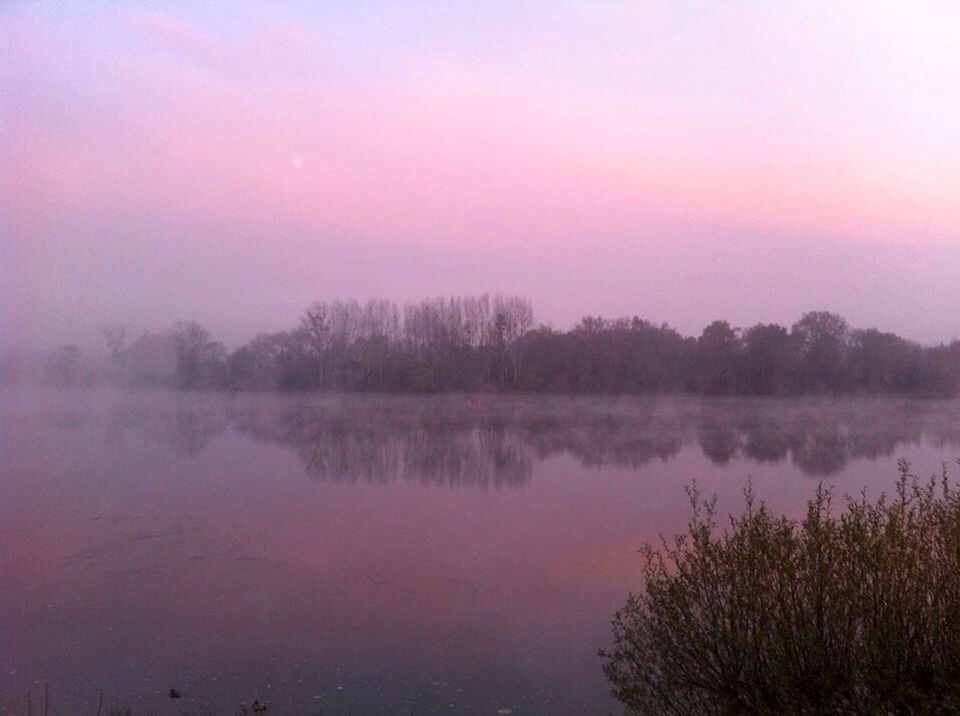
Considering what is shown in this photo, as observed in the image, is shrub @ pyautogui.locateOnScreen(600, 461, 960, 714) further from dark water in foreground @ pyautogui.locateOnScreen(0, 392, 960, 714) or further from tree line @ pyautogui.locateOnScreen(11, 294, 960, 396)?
tree line @ pyautogui.locateOnScreen(11, 294, 960, 396)

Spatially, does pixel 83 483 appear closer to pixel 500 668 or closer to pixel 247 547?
pixel 247 547

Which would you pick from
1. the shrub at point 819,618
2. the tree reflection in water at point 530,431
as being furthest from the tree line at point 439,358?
the shrub at point 819,618

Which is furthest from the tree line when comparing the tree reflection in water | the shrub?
the shrub

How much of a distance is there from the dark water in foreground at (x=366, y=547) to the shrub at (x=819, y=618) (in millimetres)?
2570

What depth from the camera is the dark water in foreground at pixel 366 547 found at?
6984mm

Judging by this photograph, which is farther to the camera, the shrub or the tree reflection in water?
the tree reflection in water

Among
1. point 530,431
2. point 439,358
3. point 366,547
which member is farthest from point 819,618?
point 439,358

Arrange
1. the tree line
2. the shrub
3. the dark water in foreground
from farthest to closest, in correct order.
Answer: the tree line, the dark water in foreground, the shrub

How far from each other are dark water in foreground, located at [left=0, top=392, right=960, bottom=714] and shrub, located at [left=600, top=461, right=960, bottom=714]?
8.43ft

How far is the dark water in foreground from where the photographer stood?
22.9 ft

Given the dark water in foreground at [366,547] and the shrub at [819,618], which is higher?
the shrub at [819,618]

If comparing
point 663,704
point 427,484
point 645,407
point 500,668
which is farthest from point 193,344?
point 663,704

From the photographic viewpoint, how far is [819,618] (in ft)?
12.5

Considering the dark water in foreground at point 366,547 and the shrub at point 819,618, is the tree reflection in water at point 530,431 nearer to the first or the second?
the dark water in foreground at point 366,547
